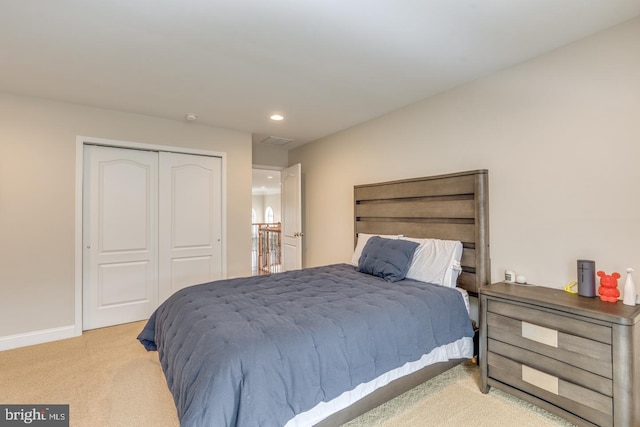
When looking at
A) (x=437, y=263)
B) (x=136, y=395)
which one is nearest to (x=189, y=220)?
(x=136, y=395)

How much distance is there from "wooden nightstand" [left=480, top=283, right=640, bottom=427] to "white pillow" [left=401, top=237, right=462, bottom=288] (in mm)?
345

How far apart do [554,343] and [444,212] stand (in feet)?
4.25

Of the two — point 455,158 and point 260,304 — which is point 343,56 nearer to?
point 455,158

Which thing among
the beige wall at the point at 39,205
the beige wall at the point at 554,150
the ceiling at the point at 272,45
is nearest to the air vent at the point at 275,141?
the ceiling at the point at 272,45

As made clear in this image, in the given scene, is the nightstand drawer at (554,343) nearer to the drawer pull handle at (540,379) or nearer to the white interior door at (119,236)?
the drawer pull handle at (540,379)

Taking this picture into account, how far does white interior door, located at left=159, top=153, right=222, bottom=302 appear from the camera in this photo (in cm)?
369

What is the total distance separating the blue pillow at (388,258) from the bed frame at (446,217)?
0.34 m

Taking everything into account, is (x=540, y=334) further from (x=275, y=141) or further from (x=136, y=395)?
(x=275, y=141)

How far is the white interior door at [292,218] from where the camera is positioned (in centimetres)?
→ 459

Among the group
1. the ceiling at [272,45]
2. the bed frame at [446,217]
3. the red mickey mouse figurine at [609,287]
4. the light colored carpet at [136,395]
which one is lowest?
the light colored carpet at [136,395]

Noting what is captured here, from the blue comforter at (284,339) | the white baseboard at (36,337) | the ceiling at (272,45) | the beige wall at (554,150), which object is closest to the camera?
the blue comforter at (284,339)

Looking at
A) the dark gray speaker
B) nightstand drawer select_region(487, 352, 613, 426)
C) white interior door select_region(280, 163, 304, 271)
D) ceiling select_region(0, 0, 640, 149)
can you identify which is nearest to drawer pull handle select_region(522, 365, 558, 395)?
nightstand drawer select_region(487, 352, 613, 426)

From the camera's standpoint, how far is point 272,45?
2.08 m

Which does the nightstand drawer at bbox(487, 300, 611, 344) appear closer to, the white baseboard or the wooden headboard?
the wooden headboard
